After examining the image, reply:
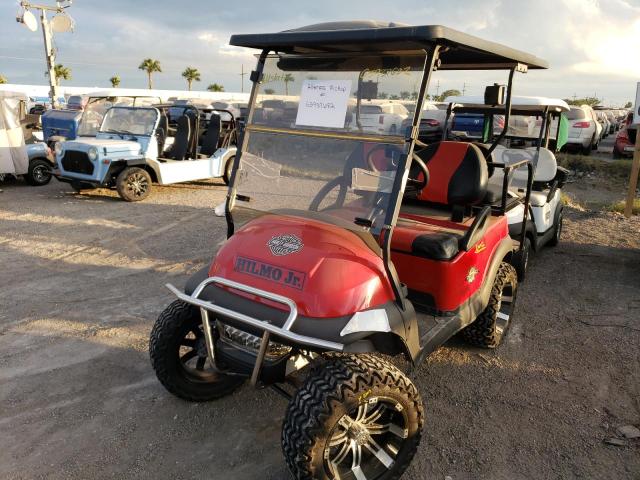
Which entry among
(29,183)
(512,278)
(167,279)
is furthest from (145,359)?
(29,183)

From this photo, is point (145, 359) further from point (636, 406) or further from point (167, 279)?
point (636, 406)

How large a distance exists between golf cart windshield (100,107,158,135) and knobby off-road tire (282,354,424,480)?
808 centimetres

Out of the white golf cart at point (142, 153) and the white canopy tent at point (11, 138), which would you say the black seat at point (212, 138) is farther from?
the white canopy tent at point (11, 138)

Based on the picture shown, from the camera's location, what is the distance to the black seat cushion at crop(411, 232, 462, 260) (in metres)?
2.96

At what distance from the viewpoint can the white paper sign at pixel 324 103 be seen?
2.60m

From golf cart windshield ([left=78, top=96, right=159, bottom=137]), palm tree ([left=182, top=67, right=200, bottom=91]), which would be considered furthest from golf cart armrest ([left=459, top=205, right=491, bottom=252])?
palm tree ([left=182, top=67, right=200, bottom=91])

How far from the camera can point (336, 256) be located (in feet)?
7.59

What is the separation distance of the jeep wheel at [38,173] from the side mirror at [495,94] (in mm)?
9296

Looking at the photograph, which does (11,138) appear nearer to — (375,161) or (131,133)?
(131,133)

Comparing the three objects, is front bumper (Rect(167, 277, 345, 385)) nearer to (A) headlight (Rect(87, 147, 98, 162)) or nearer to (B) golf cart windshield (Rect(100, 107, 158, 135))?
(A) headlight (Rect(87, 147, 98, 162))

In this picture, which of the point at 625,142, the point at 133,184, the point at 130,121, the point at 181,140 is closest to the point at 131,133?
the point at 130,121

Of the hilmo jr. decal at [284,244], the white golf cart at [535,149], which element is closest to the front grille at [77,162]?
the white golf cart at [535,149]

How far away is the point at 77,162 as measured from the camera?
28.2 feet

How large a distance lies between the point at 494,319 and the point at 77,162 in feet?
25.1
